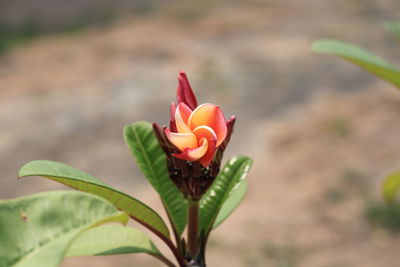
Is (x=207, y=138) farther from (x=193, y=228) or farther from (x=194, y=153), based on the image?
(x=193, y=228)

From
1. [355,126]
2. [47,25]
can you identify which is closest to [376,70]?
[355,126]

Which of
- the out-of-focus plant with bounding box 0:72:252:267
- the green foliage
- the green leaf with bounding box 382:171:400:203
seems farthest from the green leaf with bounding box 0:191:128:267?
the green foliage

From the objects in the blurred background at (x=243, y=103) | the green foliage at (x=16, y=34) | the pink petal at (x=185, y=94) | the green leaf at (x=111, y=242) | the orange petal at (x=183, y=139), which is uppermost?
the green foliage at (x=16, y=34)

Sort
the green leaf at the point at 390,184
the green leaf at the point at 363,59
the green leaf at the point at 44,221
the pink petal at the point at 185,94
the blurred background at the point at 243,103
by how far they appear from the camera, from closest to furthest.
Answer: the green leaf at the point at 44,221
the pink petal at the point at 185,94
the green leaf at the point at 363,59
the green leaf at the point at 390,184
the blurred background at the point at 243,103

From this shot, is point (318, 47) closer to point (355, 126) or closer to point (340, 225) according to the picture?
point (340, 225)

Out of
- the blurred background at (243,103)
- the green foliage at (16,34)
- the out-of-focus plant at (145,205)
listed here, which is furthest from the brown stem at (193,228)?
the green foliage at (16,34)

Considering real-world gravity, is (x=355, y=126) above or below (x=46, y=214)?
above

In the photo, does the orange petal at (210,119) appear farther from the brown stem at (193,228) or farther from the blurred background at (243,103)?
the blurred background at (243,103)
